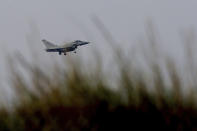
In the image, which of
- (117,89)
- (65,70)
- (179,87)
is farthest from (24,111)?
(179,87)

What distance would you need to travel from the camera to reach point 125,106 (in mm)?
4895

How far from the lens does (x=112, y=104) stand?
4.89 metres

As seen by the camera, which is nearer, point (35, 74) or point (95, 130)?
point (95, 130)

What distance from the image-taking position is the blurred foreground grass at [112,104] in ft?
15.8

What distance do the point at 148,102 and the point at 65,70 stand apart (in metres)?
0.74

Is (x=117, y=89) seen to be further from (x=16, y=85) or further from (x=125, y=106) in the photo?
(x=16, y=85)

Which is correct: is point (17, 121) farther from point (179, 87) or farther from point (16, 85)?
point (179, 87)

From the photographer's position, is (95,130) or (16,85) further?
(16,85)

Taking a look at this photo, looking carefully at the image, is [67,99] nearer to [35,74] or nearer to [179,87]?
[35,74]

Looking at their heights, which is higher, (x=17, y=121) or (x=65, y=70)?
(x=65, y=70)

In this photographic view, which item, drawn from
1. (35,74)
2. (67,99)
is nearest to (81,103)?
(67,99)

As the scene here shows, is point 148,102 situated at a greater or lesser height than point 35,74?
lesser

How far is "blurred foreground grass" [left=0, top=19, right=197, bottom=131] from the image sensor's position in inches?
189

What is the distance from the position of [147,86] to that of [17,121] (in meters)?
1.09
